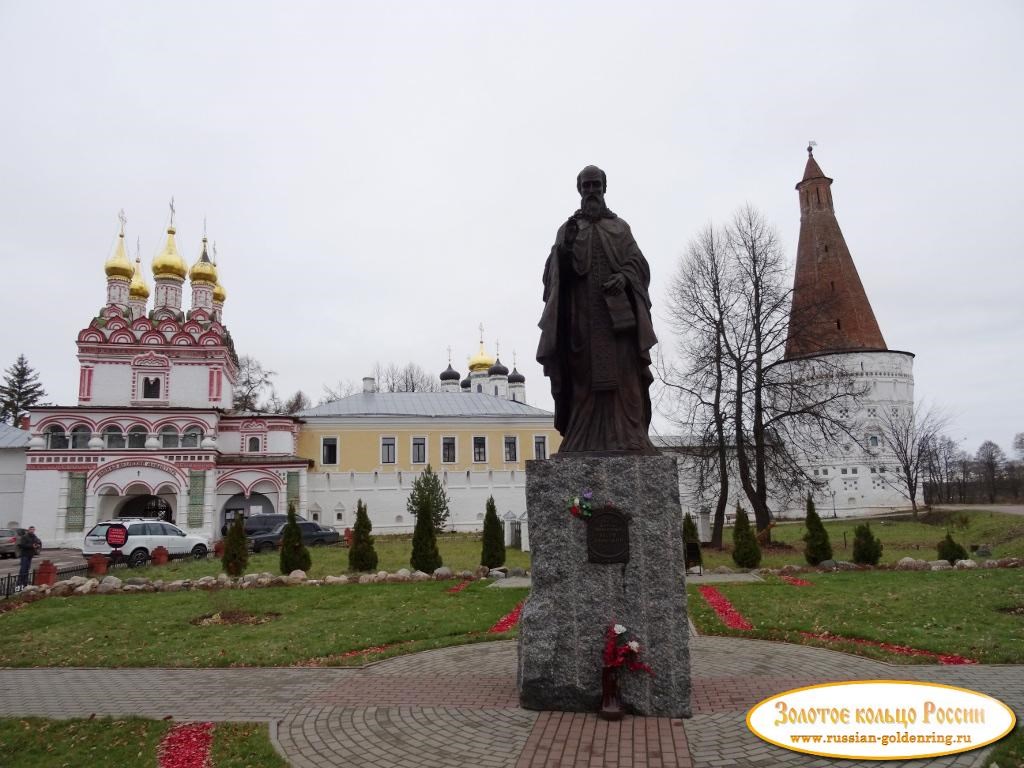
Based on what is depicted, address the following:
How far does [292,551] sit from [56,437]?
22.8 metres

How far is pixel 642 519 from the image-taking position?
5.63m

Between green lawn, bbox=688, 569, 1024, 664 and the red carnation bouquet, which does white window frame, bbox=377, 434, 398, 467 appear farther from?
the red carnation bouquet

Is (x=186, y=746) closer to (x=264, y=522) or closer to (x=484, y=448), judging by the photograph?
(x=264, y=522)

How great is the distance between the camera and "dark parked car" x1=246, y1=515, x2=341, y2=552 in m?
25.0

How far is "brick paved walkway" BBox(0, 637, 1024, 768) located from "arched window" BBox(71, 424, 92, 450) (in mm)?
28161

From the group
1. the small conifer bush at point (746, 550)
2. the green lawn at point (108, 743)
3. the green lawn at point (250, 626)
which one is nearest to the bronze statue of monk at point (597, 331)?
the green lawn at point (108, 743)

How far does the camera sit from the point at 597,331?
625 cm

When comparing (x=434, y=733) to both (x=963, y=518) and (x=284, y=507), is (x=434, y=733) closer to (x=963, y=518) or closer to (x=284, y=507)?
(x=963, y=518)

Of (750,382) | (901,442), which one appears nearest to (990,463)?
(901,442)

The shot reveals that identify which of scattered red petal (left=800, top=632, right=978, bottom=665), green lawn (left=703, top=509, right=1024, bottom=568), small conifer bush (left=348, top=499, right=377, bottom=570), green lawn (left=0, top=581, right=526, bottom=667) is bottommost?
green lawn (left=703, top=509, right=1024, bottom=568)

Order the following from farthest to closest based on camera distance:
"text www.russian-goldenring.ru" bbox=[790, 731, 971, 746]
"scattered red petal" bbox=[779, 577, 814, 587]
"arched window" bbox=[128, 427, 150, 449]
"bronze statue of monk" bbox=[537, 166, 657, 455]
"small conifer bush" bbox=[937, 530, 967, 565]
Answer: "arched window" bbox=[128, 427, 150, 449]
"small conifer bush" bbox=[937, 530, 967, 565]
"scattered red petal" bbox=[779, 577, 814, 587]
"bronze statue of monk" bbox=[537, 166, 657, 455]
"text www.russian-goldenring.ru" bbox=[790, 731, 971, 746]

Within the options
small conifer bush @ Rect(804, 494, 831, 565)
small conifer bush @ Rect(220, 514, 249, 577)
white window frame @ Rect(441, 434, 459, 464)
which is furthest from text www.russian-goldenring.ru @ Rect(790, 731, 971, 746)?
white window frame @ Rect(441, 434, 459, 464)

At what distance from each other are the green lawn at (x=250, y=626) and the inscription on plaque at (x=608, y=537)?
3469 millimetres

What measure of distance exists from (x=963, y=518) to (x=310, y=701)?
29612 mm
